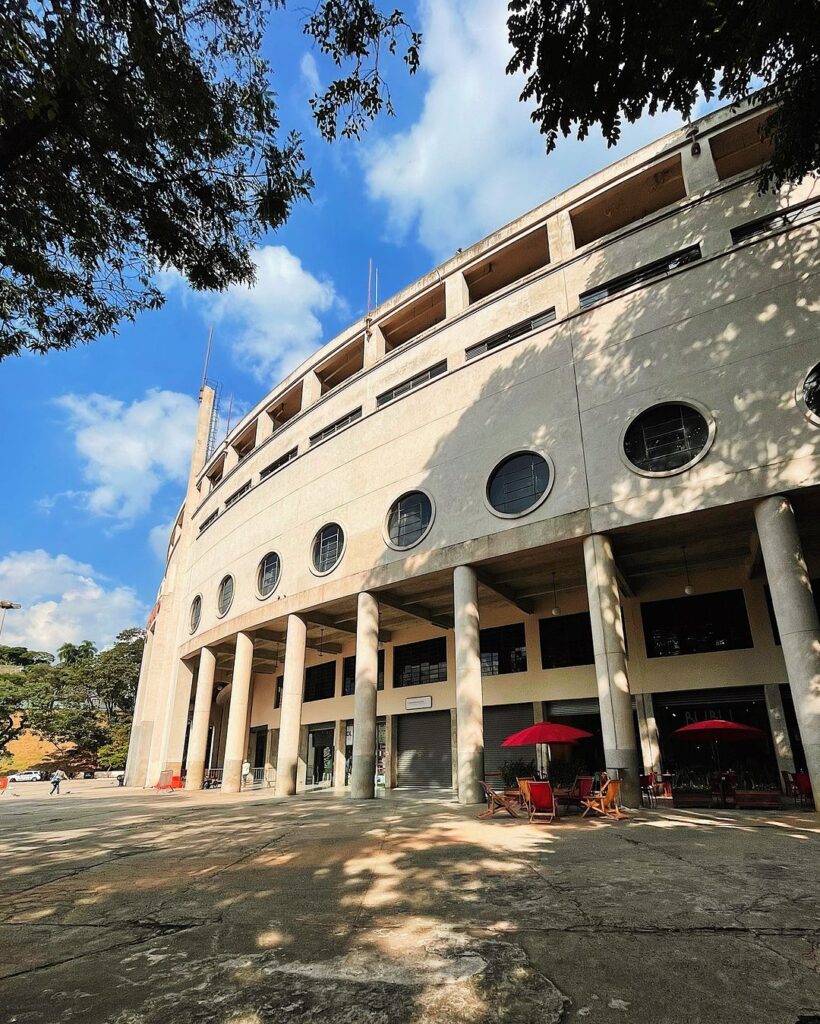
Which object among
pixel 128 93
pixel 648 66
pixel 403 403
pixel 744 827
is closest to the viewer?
pixel 128 93

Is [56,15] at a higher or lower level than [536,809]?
higher

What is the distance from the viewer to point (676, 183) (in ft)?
63.0

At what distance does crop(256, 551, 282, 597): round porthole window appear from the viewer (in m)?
25.2

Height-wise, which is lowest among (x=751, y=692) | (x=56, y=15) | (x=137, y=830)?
(x=137, y=830)

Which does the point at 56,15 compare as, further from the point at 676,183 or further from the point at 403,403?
the point at 676,183

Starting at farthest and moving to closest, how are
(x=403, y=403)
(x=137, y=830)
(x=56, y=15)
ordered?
(x=403, y=403) < (x=137, y=830) < (x=56, y=15)

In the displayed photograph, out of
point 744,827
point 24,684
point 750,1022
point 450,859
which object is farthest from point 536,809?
point 24,684

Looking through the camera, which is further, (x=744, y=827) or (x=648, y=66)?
(x=744, y=827)

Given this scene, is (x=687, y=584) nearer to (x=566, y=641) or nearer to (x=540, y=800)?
(x=566, y=641)

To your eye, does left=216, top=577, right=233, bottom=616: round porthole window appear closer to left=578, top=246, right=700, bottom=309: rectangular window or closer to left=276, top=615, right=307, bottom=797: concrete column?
left=276, top=615, right=307, bottom=797: concrete column

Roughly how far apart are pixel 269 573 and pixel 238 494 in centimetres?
809

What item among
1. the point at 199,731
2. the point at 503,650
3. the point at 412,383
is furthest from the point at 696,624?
the point at 199,731

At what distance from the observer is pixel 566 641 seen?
70.7 feet

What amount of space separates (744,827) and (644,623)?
10377mm
